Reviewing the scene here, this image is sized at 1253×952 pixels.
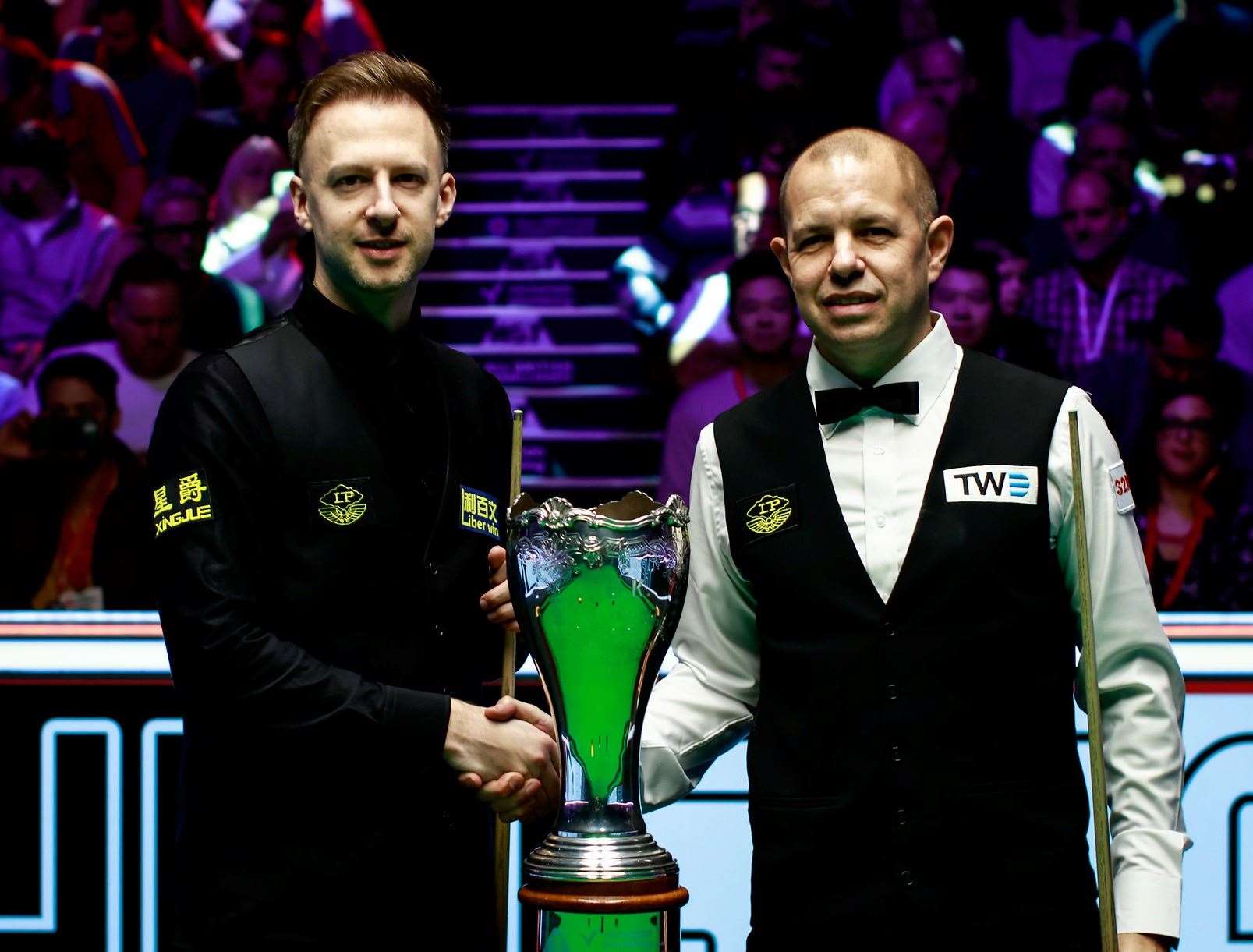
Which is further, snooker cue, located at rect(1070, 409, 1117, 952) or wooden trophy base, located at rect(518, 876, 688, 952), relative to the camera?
snooker cue, located at rect(1070, 409, 1117, 952)

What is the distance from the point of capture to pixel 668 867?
1737 mm

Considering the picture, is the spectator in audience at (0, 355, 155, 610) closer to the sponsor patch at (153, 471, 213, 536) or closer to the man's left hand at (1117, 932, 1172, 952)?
the sponsor patch at (153, 471, 213, 536)

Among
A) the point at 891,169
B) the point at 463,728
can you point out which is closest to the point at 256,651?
the point at 463,728

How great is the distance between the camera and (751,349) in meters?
4.71

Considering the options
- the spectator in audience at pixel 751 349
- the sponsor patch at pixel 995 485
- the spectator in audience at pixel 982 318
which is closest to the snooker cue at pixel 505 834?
the sponsor patch at pixel 995 485

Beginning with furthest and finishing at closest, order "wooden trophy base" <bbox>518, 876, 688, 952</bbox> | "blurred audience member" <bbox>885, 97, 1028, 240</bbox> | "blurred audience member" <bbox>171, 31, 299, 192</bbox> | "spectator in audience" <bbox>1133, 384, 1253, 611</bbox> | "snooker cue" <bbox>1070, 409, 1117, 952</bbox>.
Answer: "blurred audience member" <bbox>171, 31, 299, 192</bbox>, "blurred audience member" <bbox>885, 97, 1028, 240</bbox>, "spectator in audience" <bbox>1133, 384, 1253, 611</bbox>, "snooker cue" <bbox>1070, 409, 1117, 952</bbox>, "wooden trophy base" <bbox>518, 876, 688, 952</bbox>

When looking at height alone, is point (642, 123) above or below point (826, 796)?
above

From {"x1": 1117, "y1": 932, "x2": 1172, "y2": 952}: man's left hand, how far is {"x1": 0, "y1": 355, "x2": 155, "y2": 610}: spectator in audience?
337cm

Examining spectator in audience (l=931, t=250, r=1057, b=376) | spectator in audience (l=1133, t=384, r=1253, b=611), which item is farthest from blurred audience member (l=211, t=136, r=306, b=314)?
spectator in audience (l=1133, t=384, r=1253, b=611)

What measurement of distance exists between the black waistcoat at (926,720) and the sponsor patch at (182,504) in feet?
2.13

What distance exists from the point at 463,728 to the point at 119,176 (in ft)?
11.9

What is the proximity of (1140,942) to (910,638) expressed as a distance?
1.36ft

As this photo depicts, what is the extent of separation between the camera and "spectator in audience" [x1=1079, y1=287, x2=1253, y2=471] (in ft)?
15.3

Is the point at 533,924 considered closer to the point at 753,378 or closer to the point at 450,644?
the point at 450,644
